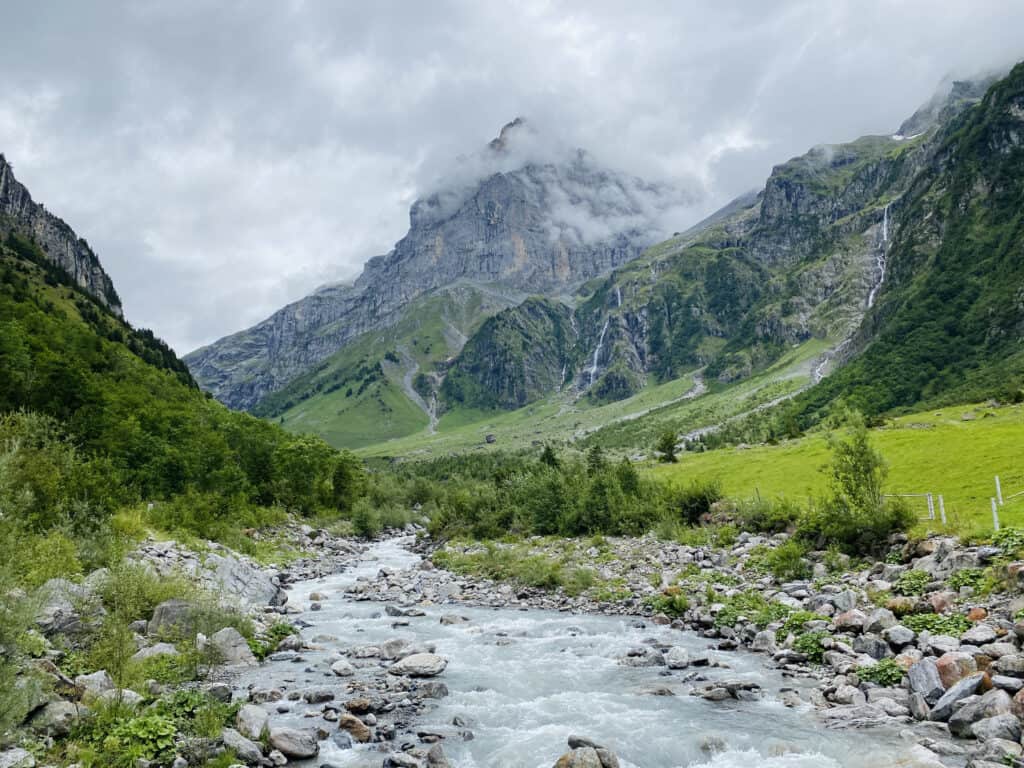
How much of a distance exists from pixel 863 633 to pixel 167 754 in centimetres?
2111

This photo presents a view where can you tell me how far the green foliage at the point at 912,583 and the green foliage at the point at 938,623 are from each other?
2.42 meters

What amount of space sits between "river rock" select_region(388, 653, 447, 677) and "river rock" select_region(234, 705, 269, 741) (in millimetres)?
6981

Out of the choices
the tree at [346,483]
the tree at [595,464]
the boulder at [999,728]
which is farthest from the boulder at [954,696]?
the tree at [346,483]

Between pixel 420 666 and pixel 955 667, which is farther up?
pixel 955 667

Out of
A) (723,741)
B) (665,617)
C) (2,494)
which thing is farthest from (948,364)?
(2,494)

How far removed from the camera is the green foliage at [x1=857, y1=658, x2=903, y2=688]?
1770 centimetres

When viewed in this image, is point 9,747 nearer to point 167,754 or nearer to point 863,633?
point 167,754

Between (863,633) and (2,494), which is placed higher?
(2,494)

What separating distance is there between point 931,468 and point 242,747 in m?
48.9

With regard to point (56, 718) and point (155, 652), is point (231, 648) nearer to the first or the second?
point (155, 652)

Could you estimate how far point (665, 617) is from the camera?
29.3 meters

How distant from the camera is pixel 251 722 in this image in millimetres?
15656

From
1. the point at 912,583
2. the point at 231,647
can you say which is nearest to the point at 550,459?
the point at 912,583

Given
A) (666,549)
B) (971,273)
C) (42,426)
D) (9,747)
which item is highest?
(971,273)
